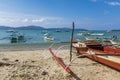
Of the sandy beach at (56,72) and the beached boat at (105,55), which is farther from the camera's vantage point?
the beached boat at (105,55)

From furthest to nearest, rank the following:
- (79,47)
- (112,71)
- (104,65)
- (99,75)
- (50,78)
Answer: (79,47), (104,65), (112,71), (99,75), (50,78)

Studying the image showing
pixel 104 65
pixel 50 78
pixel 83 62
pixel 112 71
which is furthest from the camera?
pixel 83 62

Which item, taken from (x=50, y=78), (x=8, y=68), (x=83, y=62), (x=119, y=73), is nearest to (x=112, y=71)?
(x=119, y=73)

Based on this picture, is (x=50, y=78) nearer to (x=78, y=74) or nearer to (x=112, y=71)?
(x=78, y=74)

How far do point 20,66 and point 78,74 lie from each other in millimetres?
2609

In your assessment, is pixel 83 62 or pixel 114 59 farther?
pixel 83 62

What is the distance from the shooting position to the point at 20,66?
909 cm

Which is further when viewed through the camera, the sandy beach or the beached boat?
the beached boat

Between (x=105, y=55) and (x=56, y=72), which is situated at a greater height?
(x=105, y=55)

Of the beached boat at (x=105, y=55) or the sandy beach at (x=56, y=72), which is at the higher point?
the beached boat at (x=105, y=55)

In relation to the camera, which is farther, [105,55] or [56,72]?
[105,55]

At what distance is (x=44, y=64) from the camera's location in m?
9.89

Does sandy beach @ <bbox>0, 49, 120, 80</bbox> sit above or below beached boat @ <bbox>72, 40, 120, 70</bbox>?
below

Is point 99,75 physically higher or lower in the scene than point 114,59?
lower
